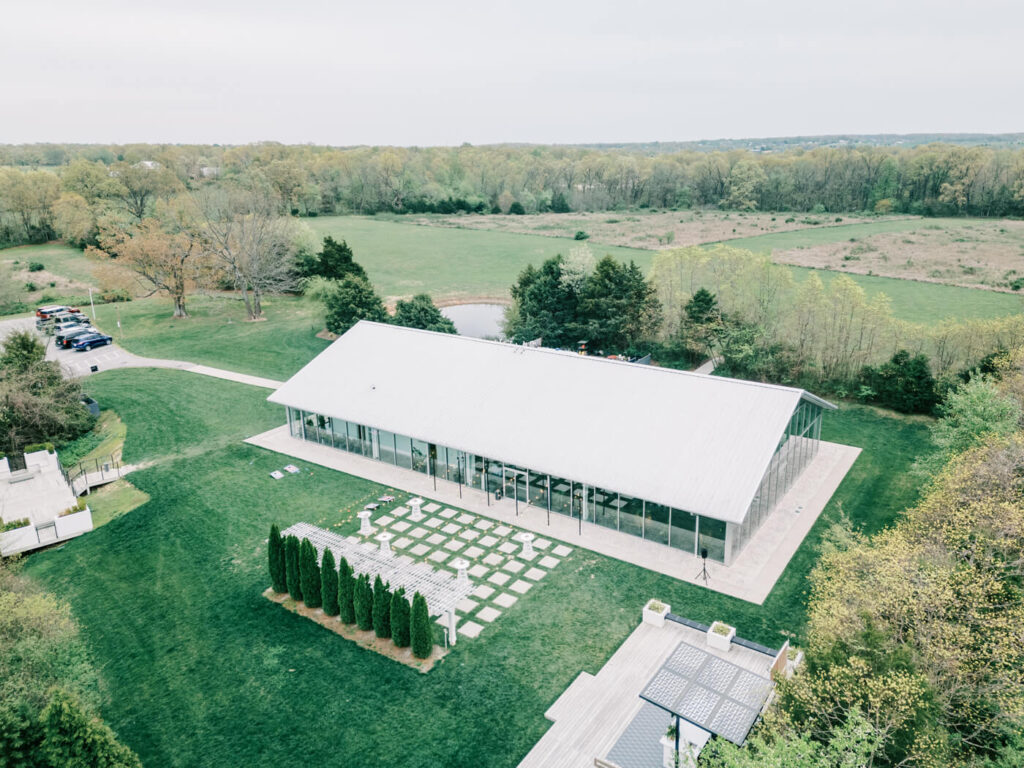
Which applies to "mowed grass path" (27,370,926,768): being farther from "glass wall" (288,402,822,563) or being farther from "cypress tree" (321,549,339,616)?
"glass wall" (288,402,822,563)

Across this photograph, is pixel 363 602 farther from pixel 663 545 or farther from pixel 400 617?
pixel 663 545

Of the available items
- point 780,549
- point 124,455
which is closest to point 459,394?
point 780,549

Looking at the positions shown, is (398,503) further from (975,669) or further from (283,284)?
(283,284)

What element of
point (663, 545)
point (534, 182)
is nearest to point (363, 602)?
point (663, 545)

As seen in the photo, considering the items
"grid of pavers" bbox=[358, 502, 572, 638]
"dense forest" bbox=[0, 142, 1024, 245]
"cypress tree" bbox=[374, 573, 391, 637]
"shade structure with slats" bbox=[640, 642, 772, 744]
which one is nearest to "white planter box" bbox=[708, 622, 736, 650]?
"shade structure with slats" bbox=[640, 642, 772, 744]

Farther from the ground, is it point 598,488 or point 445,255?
point 445,255
